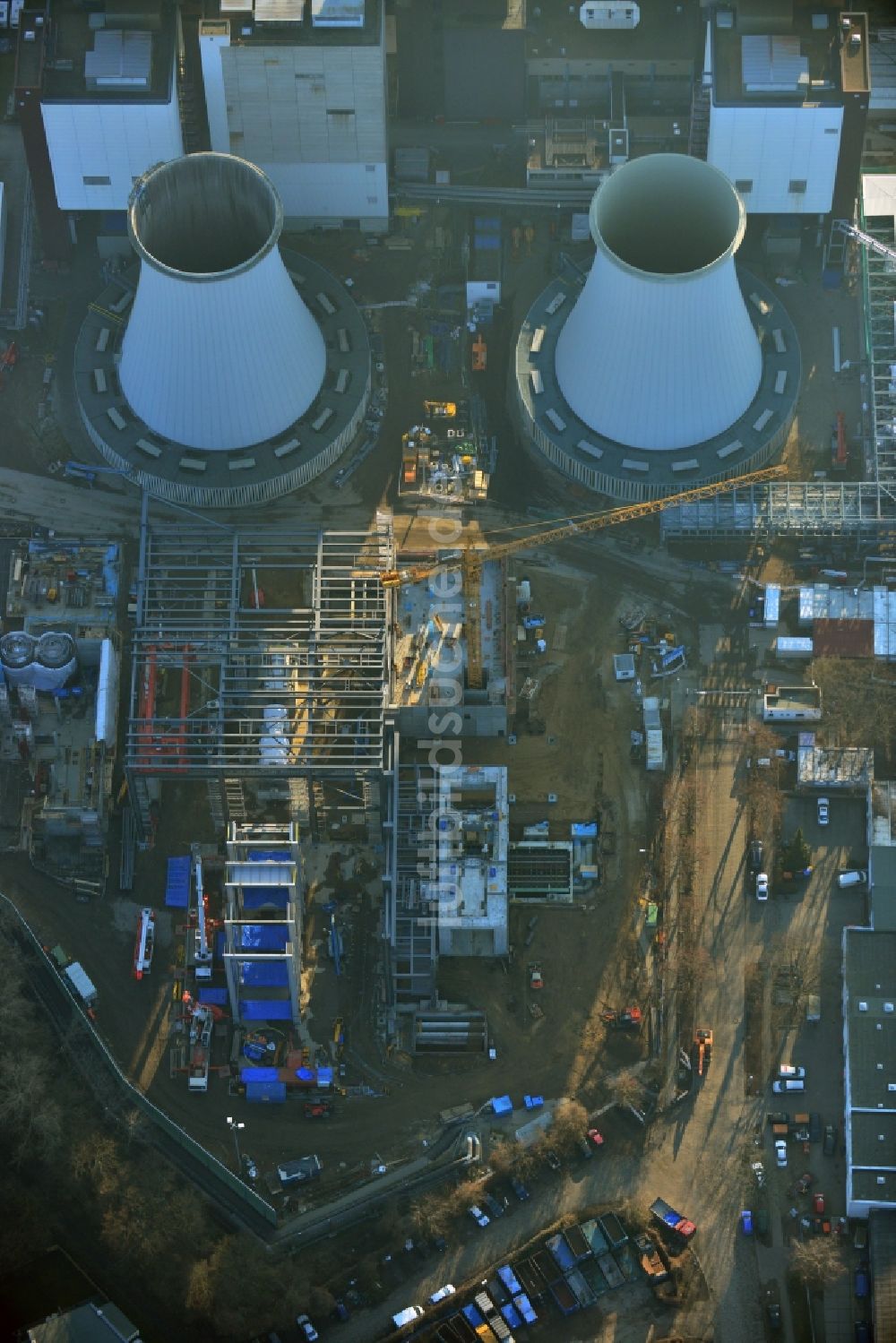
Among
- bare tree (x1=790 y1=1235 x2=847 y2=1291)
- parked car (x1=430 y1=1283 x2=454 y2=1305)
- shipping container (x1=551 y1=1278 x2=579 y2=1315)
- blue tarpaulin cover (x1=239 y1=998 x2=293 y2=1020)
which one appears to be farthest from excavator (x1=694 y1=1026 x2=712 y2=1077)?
blue tarpaulin cover (x1=239 y1=998 x2=293 y2=1020)

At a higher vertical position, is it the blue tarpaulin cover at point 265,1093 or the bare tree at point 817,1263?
the blue tarpaulin cover at point 265,1093

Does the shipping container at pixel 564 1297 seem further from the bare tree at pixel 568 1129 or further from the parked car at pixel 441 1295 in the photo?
the bare tree at pixel 568 1129

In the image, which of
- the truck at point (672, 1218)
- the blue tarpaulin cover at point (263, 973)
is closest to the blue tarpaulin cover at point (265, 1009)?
the blue tarpaulin cover at point (263, 973)

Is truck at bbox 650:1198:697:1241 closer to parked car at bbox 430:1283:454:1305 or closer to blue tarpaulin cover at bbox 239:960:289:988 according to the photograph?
parked car at bbox 430:1283:454:1305

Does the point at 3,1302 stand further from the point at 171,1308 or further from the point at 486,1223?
the point at 486,1223

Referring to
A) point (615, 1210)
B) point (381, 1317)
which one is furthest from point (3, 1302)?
point (615, 1210)

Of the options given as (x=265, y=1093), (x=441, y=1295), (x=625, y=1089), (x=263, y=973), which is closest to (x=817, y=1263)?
(x=625, y=1089)
